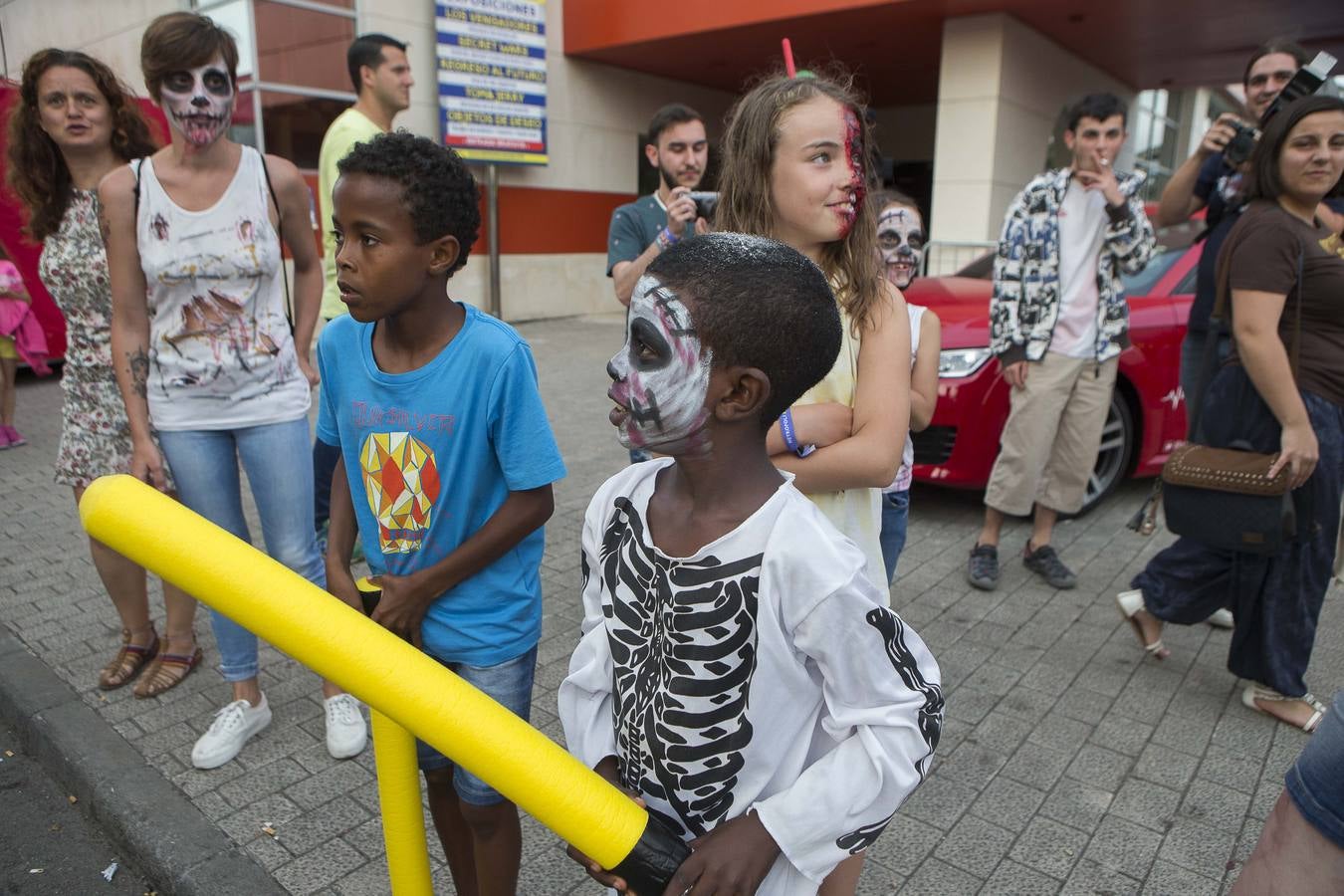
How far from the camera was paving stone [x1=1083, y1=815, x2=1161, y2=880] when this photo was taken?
8.32ft

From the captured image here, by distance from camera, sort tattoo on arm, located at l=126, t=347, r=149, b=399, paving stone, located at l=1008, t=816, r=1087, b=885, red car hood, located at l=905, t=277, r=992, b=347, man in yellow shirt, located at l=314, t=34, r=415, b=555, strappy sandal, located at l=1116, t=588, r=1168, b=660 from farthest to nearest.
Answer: red car hood, located at l=905, t=277, r=992, b=347 < man in yellow shirt, located at l=314, t=34, r=415, b=555 < strappy sandal, located at l=1116, t=588, r=1168, b=660 < tattoo on arm, located at l=126, t=347, r=149, b=399 < paving stone, located at l=1008, t=816, r=1087, b=885

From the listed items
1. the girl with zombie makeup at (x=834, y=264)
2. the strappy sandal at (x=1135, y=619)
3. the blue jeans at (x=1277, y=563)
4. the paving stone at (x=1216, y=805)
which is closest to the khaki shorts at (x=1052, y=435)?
the strappy sandal at (x=1135, y=619)

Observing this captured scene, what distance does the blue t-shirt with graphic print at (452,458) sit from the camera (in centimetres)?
190

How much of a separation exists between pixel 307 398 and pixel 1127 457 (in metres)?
4.71

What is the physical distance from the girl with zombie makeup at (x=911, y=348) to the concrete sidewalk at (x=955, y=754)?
749 millimetres

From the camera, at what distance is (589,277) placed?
15812mm

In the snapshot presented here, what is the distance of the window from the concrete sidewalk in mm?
8687

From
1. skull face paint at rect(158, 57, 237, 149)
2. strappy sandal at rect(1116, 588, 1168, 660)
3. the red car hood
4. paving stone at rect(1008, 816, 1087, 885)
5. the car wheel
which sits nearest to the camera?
paving stone at rect(1008, 816, 1087, 885)

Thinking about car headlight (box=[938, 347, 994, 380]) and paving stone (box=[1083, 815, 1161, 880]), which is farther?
car headlight (box=[938, 347, 994, 380])

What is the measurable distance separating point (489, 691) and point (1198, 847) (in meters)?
2.07

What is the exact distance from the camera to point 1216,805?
2799mm

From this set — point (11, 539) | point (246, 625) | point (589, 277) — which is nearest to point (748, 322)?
point (246, 625)

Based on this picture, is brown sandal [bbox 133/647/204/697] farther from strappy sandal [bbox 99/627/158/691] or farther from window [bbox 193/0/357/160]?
window [bbox 193/0/357/160]

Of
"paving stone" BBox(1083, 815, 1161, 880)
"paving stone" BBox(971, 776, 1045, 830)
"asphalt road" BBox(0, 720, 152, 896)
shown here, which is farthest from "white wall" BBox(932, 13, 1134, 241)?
"asphalt road" BBox(0, 720, 152, 896)
